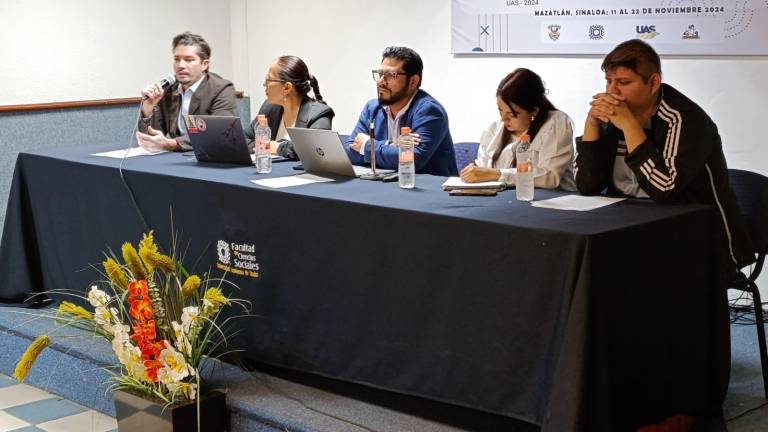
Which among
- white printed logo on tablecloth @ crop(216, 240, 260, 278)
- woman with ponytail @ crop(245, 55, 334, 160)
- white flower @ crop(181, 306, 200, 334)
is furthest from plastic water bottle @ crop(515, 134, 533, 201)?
woman with ponytail @ crop(245, 55, 334, 160)

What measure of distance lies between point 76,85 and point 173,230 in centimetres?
236

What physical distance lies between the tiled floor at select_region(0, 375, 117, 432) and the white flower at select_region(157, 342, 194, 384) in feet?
1.88

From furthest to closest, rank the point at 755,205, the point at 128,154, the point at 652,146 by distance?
the point at 128,154 < the point at 755,205 < the point at 652,146

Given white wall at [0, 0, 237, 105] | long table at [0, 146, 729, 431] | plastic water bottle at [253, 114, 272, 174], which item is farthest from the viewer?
white wall at [0, 0, 237, 105]

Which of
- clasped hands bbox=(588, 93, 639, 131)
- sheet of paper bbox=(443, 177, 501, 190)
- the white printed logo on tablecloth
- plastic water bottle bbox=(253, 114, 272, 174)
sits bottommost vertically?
the white printed logo on tablecloth

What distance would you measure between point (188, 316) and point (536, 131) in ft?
4.01

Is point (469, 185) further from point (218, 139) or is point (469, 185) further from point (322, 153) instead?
point (218, 139)

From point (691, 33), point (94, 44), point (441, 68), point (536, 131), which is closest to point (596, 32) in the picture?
point (691, 33)

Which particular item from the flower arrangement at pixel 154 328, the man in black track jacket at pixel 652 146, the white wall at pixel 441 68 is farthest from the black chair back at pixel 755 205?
the flower arrangement at pixel 154 328

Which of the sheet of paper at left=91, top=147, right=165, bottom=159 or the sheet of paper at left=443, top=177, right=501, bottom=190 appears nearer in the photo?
the sheet of paper at left=443, top=177, right=501, bottom=190

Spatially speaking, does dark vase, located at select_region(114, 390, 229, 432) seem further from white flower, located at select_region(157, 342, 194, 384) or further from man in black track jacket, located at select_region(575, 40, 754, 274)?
man in black track jacket, located at select_region(575, 40, 754, 274)

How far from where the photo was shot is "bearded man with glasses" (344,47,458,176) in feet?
11.4

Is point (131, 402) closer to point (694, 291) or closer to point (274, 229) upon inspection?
point (274, 229)

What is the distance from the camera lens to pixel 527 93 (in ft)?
10.1
